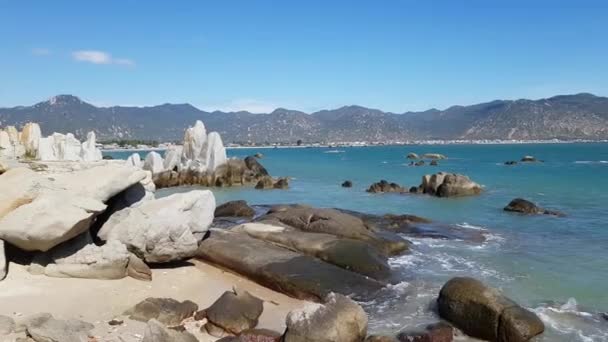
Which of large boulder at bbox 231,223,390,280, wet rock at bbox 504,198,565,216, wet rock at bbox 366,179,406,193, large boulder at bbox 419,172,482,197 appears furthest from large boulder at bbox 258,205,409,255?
wet rock at bbox 366,179,406,193

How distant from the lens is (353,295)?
1452 cm

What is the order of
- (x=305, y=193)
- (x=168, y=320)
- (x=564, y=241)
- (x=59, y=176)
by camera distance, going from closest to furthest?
(x=168, y=320)
(x=59, y=176)
(x=564, y=241)
(x=305, y=193)

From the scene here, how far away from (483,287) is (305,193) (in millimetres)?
33720

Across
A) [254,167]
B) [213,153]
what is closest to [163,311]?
[213,153]

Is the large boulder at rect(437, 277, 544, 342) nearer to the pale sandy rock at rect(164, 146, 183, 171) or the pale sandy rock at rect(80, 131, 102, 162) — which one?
the pale sandy rock at rect(80, 131, 102, 162)

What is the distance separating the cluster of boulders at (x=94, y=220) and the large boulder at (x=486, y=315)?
791 cm

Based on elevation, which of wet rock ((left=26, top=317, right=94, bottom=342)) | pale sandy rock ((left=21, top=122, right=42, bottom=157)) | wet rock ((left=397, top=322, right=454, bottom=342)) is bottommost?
wet rock ((left=397, top=322, right=454, bottom=342))

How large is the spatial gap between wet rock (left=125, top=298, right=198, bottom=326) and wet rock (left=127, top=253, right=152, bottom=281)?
210 cm

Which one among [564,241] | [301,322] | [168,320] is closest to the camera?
[301,322]

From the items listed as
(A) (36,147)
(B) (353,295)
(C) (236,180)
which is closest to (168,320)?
A: (B) (353,295)

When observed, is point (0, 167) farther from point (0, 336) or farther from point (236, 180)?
point (236, 180)

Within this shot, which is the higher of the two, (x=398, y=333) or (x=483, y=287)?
(x=483, y=287)

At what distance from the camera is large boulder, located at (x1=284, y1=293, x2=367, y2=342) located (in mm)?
10748

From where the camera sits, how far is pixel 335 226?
21.5m
